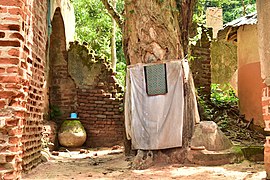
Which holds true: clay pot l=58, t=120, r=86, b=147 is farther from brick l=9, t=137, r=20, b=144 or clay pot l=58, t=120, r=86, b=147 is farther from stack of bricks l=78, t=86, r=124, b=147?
brick l=9, t=137, r=20, b=144

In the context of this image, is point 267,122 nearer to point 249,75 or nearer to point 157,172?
point 157,172

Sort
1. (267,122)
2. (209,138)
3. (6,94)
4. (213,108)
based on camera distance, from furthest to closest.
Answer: (213,108)
(209,138)
(267,122)
(6,94)

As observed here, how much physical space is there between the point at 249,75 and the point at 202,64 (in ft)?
5.35

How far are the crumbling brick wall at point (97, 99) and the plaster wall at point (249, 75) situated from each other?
3.46 metres

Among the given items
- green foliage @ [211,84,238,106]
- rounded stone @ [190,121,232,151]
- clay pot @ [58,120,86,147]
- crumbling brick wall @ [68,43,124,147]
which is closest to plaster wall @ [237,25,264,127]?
green foliage @ [211,84,238,106]

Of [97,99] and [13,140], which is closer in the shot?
[13,140]

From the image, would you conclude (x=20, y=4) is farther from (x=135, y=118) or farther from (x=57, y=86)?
(x=57, y=86)

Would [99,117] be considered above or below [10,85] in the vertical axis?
below

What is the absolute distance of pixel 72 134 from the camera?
31.6 feet

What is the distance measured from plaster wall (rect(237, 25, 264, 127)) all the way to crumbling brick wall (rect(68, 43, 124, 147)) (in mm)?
3461

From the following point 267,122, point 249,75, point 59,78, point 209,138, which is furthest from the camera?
point 59,78

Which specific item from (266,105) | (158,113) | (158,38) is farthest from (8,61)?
(266,105)

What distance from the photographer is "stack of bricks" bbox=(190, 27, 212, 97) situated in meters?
10.4

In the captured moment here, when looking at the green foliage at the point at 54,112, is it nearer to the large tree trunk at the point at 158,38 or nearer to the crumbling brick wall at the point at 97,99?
the crumbling brick wall at the point at 97,99
